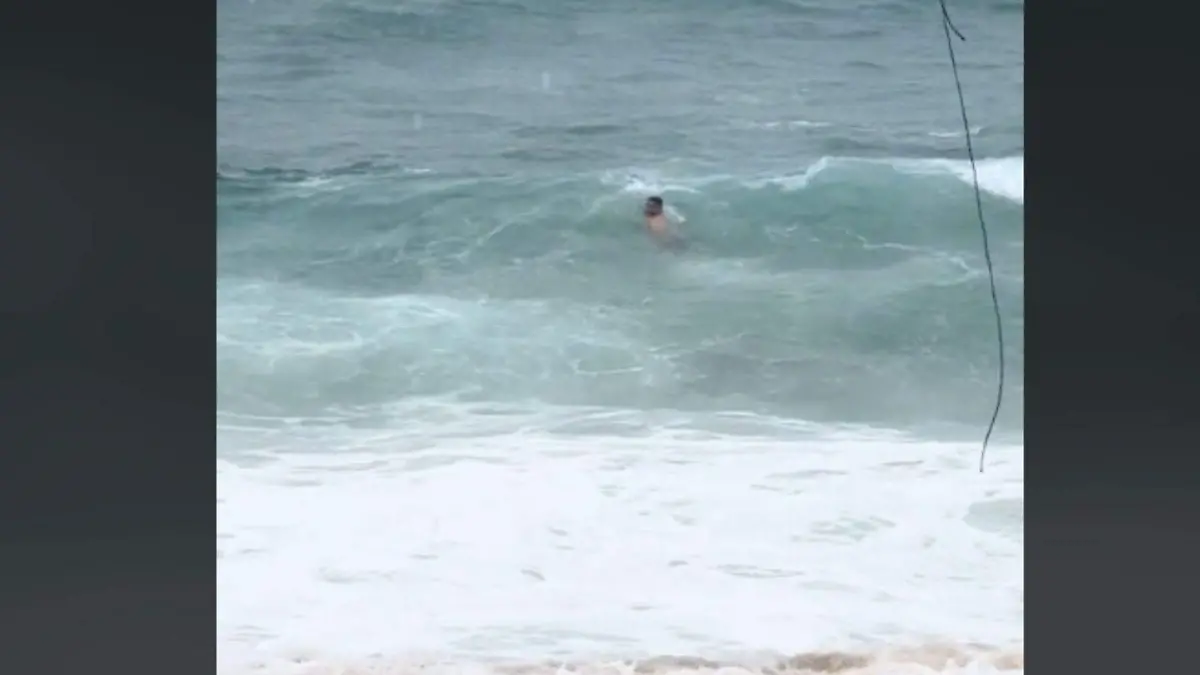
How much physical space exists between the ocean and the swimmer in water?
24 mm

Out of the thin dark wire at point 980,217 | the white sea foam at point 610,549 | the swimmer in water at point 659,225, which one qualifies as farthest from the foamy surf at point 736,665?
the swimmer in water at point 659,225

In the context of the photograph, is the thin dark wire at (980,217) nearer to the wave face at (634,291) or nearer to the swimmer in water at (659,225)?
the wave face at (634,291)

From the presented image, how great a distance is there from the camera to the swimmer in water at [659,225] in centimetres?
315

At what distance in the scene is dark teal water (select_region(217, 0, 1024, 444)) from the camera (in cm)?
310

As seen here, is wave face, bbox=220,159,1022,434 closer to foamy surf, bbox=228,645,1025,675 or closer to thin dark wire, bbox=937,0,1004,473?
thin dark wire, bbox=937,0,1004,473

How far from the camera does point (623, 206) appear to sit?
10.4 feet

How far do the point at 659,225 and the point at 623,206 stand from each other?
102 millimetres

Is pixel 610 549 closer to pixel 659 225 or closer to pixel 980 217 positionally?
pixel 659 225

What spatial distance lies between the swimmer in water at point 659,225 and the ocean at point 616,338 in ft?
→ 0.08

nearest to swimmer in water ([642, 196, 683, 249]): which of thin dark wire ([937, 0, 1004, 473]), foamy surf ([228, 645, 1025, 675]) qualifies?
thin dark wire ([937, 0, 1004, 473])

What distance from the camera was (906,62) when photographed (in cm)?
319
